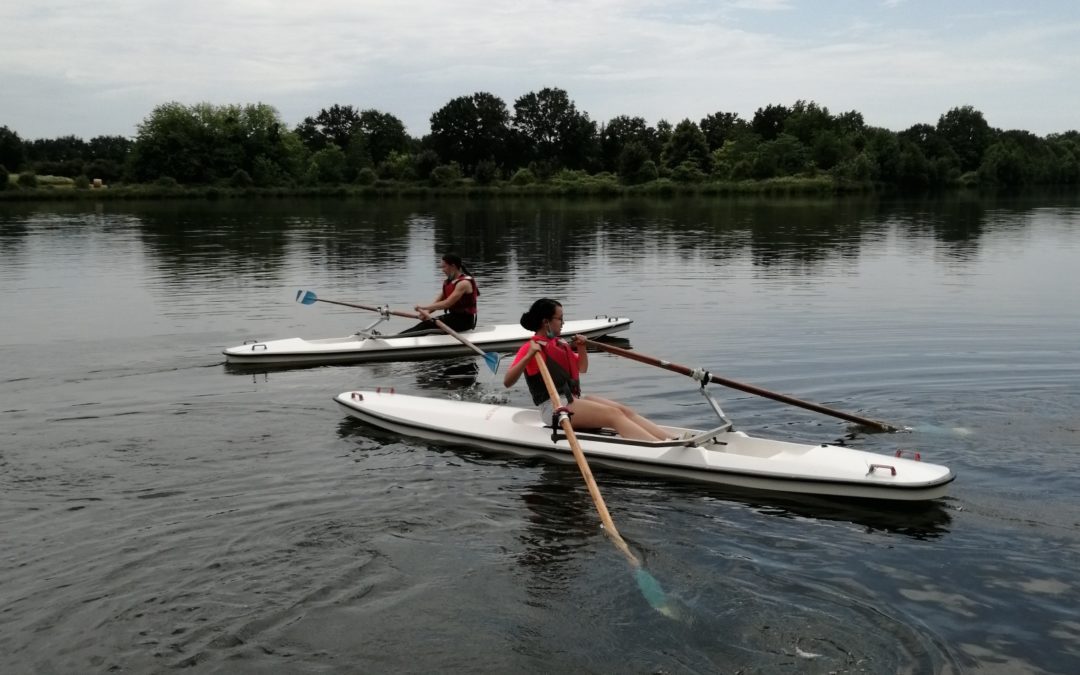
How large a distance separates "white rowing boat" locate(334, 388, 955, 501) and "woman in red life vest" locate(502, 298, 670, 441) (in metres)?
0.17

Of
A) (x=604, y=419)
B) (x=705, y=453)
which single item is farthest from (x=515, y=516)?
(x=705, y=453)

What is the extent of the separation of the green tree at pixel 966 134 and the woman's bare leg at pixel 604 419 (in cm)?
10564

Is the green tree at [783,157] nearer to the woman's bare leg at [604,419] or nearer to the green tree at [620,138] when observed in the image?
the green tree at [620,138]

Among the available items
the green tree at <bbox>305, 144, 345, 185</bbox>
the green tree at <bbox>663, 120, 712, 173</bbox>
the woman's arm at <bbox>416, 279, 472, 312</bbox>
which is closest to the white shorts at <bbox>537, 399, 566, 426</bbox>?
the woman's arm at <bbox>416, 279, 472, 312</bbox>

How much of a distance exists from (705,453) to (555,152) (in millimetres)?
100060

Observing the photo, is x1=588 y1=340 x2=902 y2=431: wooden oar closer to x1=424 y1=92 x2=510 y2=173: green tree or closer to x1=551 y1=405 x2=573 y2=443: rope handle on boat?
x1=551 y1=405 x2=573 y2=443: rope handle on boat

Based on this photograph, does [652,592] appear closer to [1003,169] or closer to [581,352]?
[581,352]

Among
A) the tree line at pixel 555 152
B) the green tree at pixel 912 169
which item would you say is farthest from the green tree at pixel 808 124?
the green tree at pixel 912 169

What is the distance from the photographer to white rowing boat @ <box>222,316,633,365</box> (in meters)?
14.4

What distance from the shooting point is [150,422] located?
36.2 feet

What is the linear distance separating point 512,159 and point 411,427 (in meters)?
96.1

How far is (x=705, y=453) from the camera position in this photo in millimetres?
8805

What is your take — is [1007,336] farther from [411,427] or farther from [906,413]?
[411,427]

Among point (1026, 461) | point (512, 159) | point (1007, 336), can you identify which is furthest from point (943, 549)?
point (512, 159)
